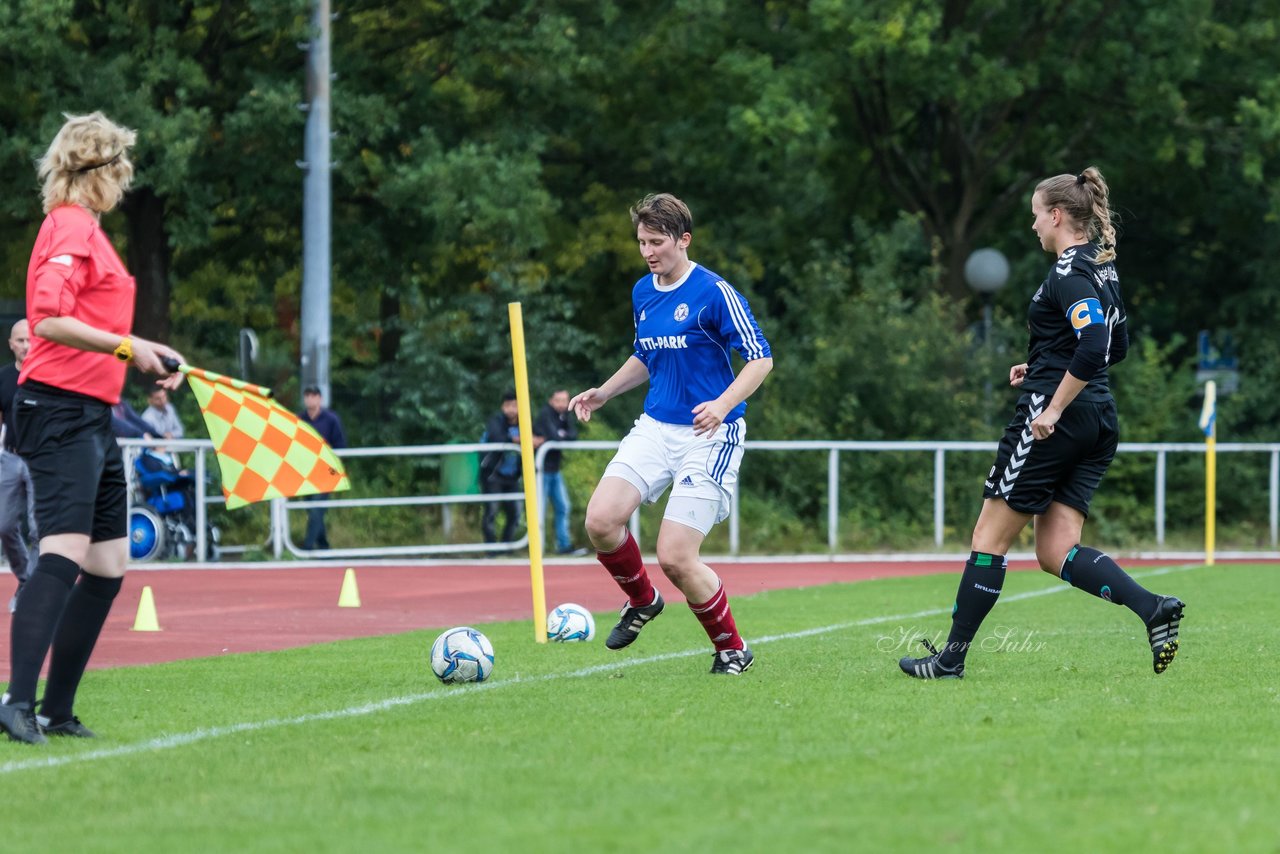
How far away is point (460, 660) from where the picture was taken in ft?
24.9

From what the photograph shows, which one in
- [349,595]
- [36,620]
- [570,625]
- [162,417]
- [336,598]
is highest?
[162,417]

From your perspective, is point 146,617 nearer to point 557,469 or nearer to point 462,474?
point 557,469

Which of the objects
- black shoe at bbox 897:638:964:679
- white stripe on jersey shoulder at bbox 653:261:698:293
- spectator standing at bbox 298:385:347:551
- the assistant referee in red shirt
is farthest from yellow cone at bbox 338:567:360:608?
the assistant referee in red shirt

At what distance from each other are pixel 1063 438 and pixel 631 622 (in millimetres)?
2284

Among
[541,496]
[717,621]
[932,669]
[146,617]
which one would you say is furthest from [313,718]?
[541,496]

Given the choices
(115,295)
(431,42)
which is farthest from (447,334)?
(115,295)

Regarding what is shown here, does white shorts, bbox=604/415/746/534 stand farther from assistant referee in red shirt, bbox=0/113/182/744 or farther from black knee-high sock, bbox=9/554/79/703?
black knee-high sock, bbox=9/554/79/703

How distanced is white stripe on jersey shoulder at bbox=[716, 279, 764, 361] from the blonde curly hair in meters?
2.56

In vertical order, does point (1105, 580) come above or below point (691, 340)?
below

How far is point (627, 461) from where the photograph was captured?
7844 millimetres

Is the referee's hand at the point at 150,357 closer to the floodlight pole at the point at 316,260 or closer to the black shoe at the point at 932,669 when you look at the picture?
the black shoe at the point at 932,669

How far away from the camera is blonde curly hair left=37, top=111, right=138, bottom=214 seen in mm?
6039

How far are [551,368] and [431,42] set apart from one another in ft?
14.9

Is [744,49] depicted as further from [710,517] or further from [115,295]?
[115,295]
